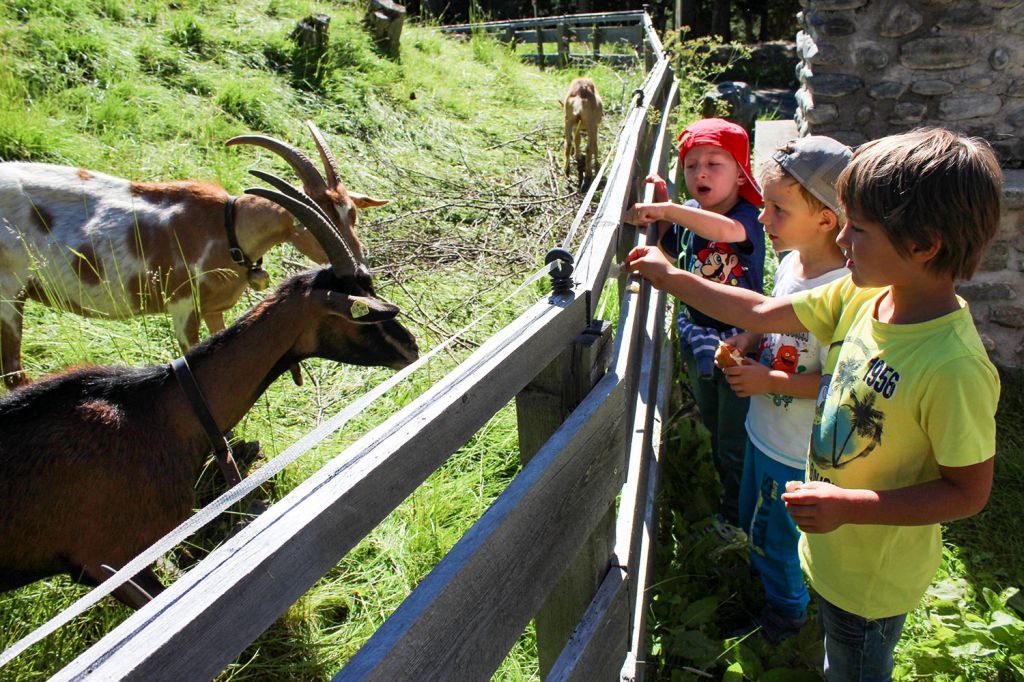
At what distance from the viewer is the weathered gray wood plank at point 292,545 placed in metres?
0.69

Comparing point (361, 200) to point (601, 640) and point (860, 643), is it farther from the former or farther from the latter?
point (860, 643)

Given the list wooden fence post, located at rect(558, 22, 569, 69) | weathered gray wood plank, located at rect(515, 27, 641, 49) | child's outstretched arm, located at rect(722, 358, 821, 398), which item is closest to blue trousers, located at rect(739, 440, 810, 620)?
child's outstretched arm, located at rect(722, 358, 821, 398)

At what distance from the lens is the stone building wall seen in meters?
4.50

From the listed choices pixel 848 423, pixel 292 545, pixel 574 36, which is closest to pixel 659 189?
pixel 848 423

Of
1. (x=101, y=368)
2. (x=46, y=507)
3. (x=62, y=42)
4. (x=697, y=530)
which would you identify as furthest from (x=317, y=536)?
(x=62, y=42)

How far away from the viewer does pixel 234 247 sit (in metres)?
4.05

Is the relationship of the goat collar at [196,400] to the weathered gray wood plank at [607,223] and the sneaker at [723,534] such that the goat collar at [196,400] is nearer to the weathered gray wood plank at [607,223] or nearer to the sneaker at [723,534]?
the weathered gray wood plank at [607,223]

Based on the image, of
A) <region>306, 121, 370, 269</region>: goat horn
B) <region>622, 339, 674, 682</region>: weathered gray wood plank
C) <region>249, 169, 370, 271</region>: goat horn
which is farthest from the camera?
<region>306, 121, 370, 269</region>: goat horn

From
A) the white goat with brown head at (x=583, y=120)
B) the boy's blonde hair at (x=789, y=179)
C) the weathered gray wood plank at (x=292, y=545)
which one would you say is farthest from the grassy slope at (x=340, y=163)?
the boy's blonde hair at (x=789, y=179)

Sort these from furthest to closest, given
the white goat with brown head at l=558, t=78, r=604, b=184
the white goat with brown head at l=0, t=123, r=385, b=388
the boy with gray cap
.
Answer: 1. the white goat with brown head at l=558, t=78, r=604, b=184
2. the white goat with brown head at l=0, t=123, r=385, b=388
3. the boy with gray cap

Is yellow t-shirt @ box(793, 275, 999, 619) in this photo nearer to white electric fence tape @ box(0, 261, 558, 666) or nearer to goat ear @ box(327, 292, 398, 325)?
white electric fence tape @ box(0, 261, 558, 666)

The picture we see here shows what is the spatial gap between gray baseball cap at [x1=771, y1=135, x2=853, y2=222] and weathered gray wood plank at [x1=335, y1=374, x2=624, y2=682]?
993 millimetres

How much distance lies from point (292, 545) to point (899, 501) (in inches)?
52.6

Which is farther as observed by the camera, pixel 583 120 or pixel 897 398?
pixel 583 120
